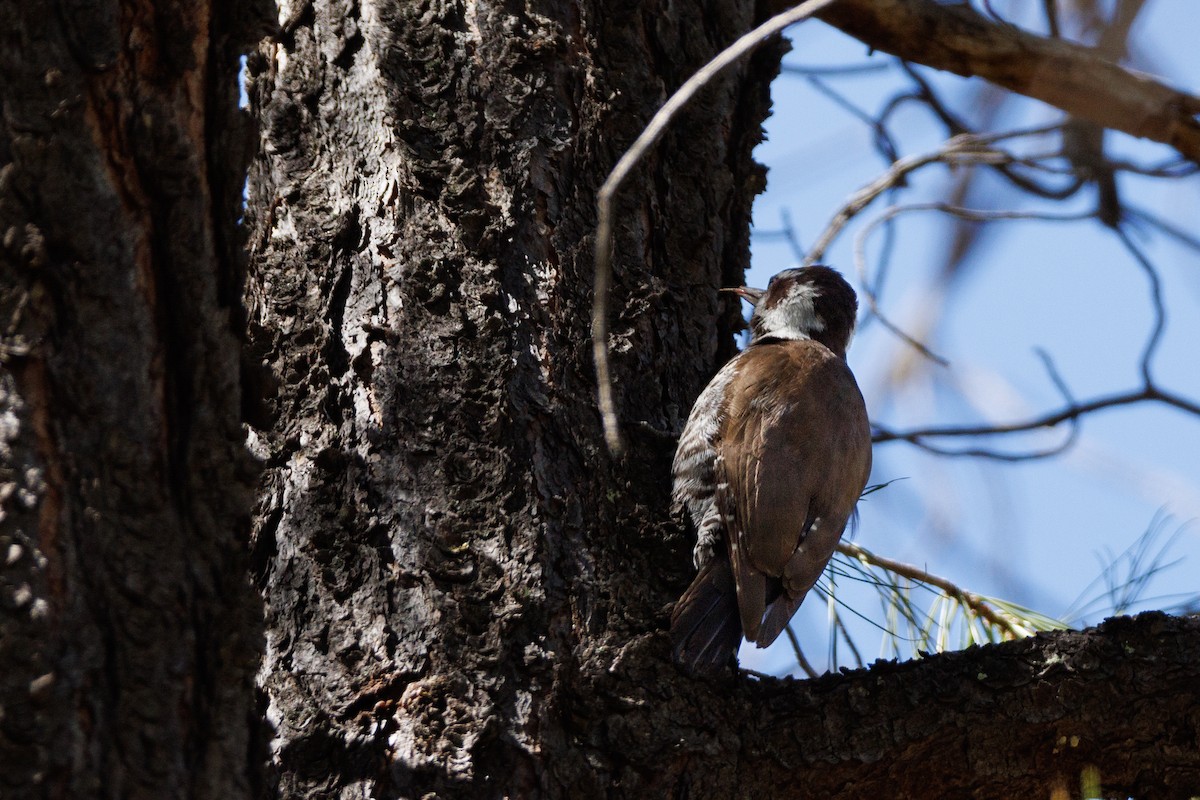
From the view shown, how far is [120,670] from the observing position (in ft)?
3.92

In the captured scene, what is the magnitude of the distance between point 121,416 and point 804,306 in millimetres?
2961

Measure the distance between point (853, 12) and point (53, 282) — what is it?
2.38 metres

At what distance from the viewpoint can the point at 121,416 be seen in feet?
4.14

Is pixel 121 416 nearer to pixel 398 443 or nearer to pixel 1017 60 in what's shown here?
pixel 398 443

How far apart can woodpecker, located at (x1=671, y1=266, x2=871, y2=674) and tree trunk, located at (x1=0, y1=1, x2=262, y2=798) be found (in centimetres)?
109

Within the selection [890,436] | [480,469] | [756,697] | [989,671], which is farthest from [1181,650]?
[890,436]

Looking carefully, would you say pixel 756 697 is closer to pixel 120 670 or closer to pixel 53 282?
pixel 120 670

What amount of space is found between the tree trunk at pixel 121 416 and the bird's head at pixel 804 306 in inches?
107

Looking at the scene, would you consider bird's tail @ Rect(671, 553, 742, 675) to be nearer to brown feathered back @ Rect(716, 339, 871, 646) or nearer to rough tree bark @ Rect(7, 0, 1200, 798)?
rough tree bark @ Rect(7, 0, 1200, 798)

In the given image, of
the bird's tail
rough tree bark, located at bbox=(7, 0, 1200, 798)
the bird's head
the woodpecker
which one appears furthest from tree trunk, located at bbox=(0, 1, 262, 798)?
the bird's head

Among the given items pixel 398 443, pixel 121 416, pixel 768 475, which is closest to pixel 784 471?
pixel 768 475

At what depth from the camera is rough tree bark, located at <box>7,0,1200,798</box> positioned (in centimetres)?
124

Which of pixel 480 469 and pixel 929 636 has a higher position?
→ pixel 929 636

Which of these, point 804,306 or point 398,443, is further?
point 804,306
